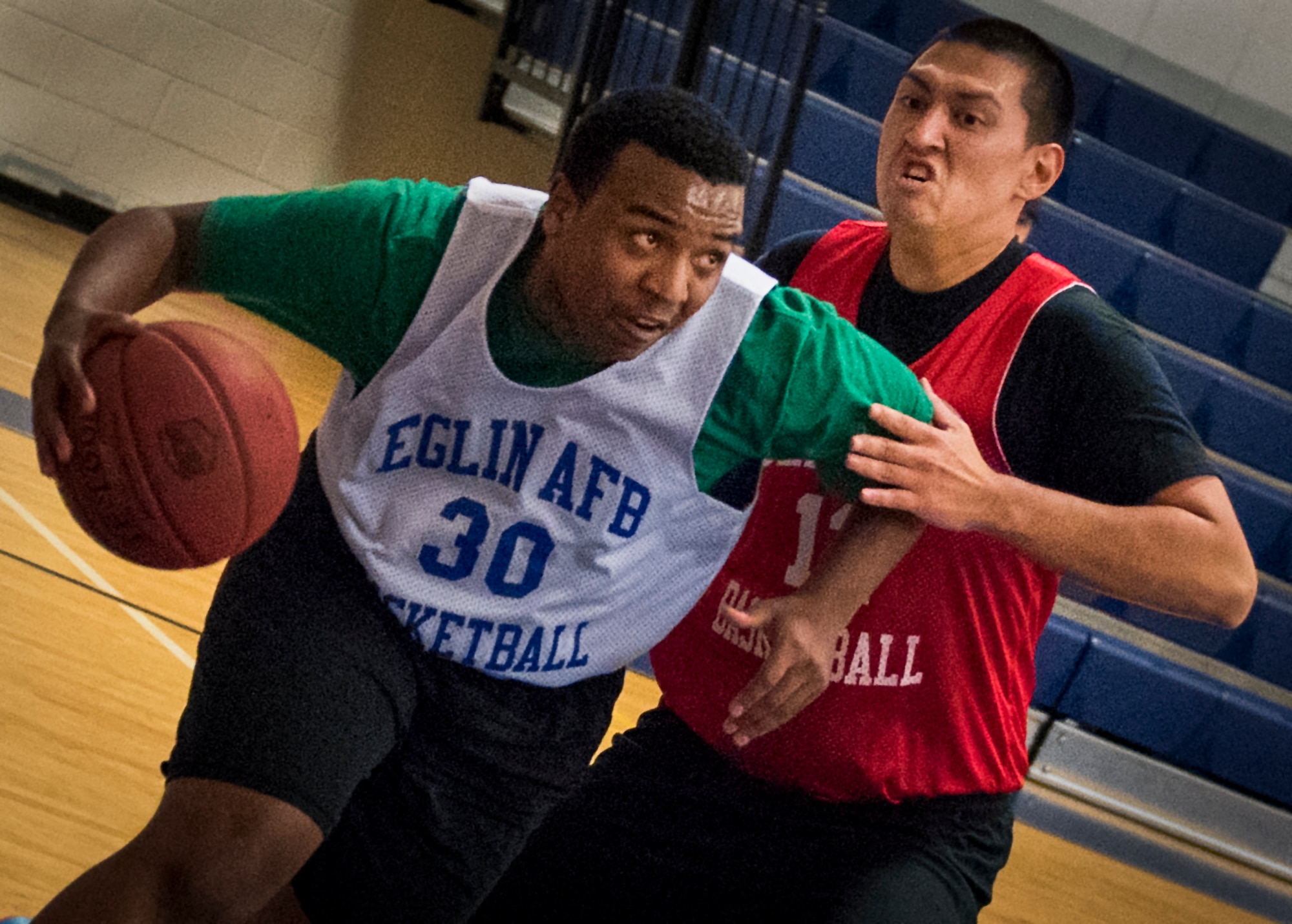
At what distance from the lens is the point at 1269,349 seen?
537 centimetres

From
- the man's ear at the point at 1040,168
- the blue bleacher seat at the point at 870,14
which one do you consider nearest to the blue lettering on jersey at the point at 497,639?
the man's ear at the point at 1040,168

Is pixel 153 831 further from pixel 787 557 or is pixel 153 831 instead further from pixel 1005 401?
pixel 1005 401

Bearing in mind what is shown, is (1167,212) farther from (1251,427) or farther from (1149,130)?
(1251,427)

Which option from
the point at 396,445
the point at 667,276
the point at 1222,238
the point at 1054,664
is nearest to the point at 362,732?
the point at 396,445

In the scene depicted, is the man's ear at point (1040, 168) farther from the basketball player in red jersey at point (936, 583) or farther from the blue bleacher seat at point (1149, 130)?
the blue bleacher seat at point (1149, 130)

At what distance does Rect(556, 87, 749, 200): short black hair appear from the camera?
1.25 metres

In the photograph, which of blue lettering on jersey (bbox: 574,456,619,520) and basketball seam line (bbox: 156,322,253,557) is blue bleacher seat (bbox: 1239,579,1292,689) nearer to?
blue lettering on jersey (bbox: 574,456,619,520)

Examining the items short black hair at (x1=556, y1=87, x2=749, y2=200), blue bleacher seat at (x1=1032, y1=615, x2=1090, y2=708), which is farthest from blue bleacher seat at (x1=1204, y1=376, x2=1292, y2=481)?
short black hair at (x1=556, y1=87, x2=749, y2=200)

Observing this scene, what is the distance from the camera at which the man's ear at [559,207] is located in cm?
129

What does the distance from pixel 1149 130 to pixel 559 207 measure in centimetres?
513

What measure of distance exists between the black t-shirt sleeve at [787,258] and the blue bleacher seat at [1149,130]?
4.29m

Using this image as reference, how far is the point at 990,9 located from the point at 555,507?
5184mm

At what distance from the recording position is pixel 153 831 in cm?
118

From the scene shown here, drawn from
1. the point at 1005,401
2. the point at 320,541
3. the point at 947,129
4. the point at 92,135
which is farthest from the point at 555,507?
the point at 92,135
